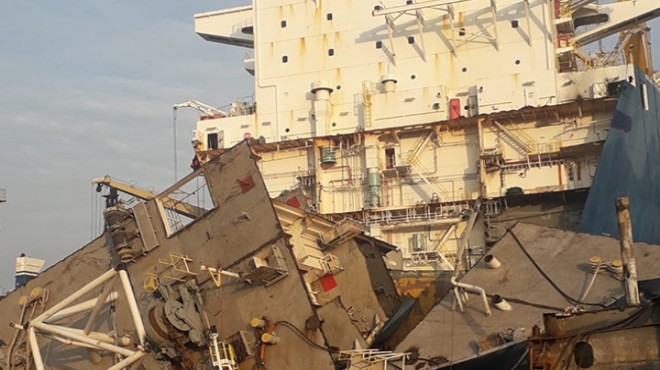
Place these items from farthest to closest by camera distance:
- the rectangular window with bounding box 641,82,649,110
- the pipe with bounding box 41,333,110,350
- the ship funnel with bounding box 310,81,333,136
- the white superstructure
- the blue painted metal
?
the ship funnel with bounding box 310,81,333,136 < the rectangular window with bounding box 641,82,649,110 < the white superstructure < the blue painted metal < the pipe with bounding box 41,333,110,350

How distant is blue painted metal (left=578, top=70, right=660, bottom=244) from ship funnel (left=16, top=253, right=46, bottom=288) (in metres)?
21.2

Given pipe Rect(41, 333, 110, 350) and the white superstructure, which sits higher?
the white superstructure

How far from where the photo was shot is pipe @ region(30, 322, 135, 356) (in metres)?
15.7

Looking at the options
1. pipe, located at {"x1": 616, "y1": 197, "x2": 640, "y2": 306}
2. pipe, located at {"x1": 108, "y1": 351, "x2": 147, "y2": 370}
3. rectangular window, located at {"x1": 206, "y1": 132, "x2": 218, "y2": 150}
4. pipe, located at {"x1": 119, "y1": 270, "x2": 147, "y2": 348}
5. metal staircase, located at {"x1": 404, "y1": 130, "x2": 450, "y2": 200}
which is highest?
rectangular window, located at {"x1": 206, "y1": 132, "x2": 218, "y2": 150}

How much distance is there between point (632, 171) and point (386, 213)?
24.6ft

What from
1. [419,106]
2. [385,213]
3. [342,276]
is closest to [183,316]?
[342,276]

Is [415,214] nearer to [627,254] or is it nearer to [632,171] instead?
[632,171]

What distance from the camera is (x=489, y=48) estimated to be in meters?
26.9

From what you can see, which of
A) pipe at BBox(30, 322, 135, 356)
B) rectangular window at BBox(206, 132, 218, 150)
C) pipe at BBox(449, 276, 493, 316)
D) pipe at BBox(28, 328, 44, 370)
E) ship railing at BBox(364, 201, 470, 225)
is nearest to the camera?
pipe at BBox(449, 276, 493, 316)

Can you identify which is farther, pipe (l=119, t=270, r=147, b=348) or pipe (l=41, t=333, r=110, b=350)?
pipe (l=41, t=333, r=110, b=350)

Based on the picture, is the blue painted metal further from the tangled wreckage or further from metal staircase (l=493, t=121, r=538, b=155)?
the tangled wreckage

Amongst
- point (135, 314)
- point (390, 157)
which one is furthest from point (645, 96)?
point (135, 314)

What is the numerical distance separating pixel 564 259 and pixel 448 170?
11108 millimetres

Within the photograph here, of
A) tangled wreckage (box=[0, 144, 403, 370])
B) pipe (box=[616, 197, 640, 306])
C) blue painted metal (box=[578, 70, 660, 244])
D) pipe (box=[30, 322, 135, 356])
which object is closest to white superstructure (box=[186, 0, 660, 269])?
blue painted metal (box=[578, 70, 660, 244])
